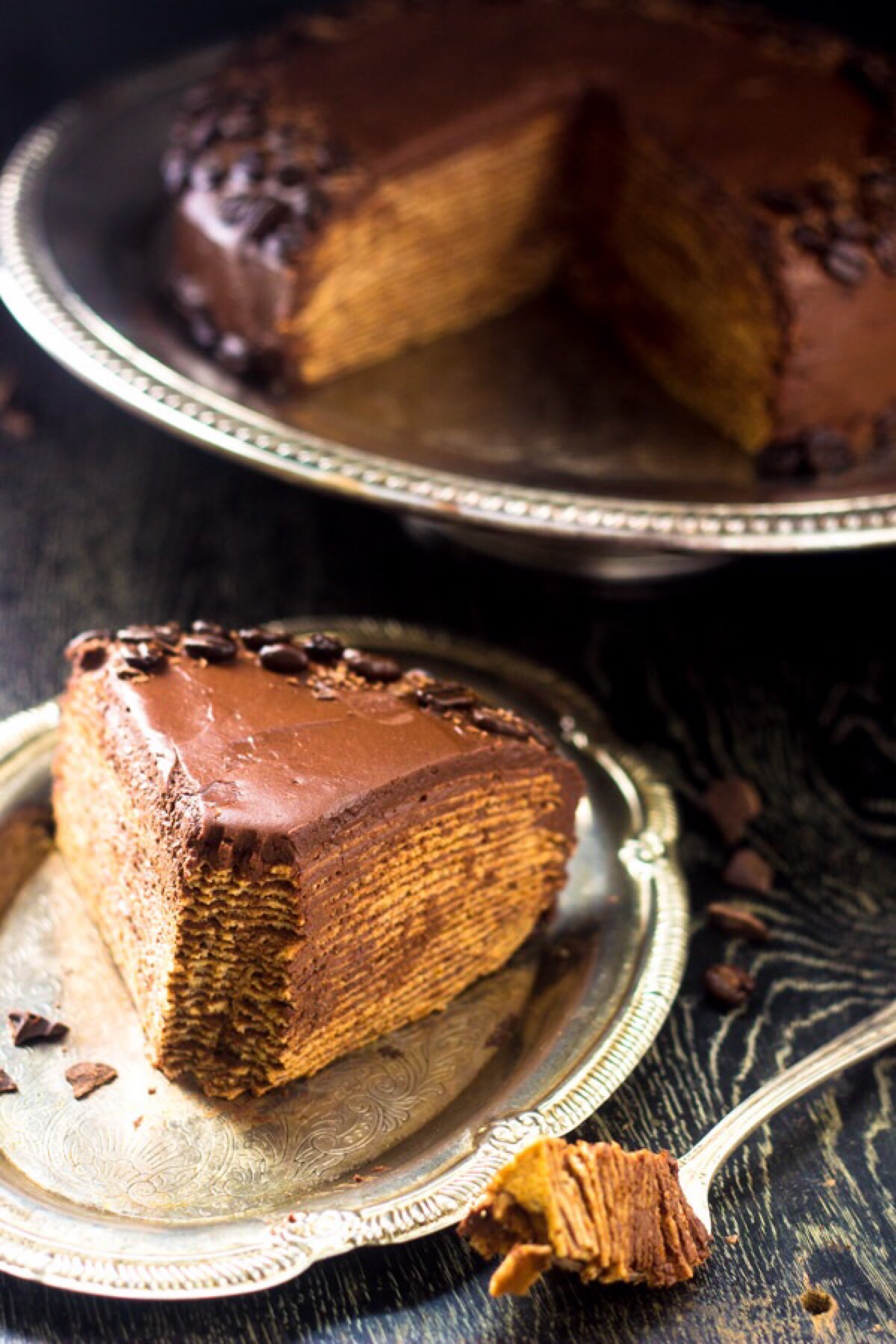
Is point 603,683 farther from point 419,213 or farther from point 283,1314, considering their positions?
point 283,1314

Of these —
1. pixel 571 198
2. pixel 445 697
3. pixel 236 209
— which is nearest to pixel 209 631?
pixel 445 697

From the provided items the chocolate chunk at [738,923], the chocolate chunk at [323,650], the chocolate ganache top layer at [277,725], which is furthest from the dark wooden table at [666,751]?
the chocolate chunk at [323,650]

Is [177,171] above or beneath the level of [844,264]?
above

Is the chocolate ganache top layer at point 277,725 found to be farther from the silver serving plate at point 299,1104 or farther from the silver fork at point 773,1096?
the silver fork at point 773,1096

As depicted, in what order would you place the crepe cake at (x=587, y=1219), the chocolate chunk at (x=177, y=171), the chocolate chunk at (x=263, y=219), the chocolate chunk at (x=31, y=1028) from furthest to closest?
1. the chocolate chunk at (x=177, y=171)
2. the chocolate chunk at (x=263, y=219)
3. the chocolate chunk at (x=31, y=1028)
4. the crepe cake at (x=587, y=1219)

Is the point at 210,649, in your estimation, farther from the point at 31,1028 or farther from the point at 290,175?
the point at 290,175

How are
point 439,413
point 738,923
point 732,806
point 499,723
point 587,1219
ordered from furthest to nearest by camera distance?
point 439,413 < point 732,806 < point 738,923 < point 499,723 < point 587,1219

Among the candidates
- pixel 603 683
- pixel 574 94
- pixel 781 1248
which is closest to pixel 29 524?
pixel 603 683

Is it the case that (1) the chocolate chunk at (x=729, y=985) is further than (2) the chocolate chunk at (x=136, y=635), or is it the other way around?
(1) the chocolate chunk at (x=729, y=985)
